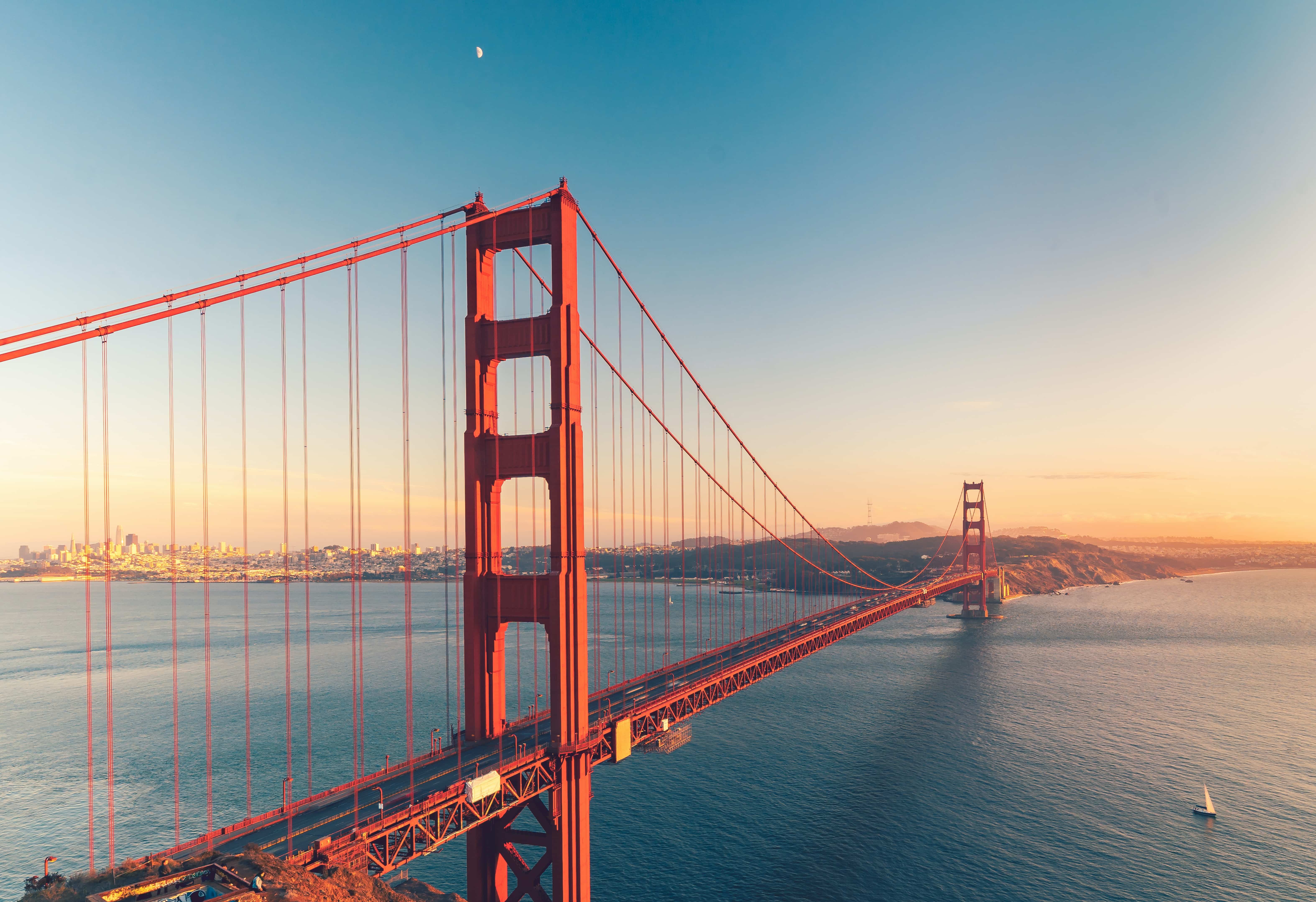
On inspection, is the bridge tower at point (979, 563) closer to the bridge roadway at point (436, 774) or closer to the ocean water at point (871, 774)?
the ocean water at point (871, 774)

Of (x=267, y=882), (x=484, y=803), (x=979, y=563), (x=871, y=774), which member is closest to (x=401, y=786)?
(x=484, y=803)

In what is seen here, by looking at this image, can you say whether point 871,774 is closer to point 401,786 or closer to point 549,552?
point 549,552

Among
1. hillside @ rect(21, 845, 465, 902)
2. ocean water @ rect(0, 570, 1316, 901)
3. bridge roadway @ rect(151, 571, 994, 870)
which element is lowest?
ocean water @ rect(0, 570, 1316, 901)

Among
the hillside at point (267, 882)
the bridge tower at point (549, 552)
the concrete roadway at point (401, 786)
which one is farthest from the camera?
the bridge tower at point (549, 552)

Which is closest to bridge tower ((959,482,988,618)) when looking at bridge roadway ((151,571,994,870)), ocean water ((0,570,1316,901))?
ocean water ((0,570,1316,901))

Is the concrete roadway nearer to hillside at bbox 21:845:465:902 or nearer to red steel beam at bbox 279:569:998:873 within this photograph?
red steel beam at bbox 279:569:998:873

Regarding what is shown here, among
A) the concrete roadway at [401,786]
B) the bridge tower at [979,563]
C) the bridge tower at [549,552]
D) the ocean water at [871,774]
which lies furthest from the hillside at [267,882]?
the bridge tower at [979,563]

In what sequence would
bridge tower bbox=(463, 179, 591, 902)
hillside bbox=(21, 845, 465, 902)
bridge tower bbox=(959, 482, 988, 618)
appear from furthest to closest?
bridge tower bbox=(959, 482, 988, 618), bridge tower bbox=(463, 179, 591, 902), hillside bbox=(21, 845, 465, 902)
